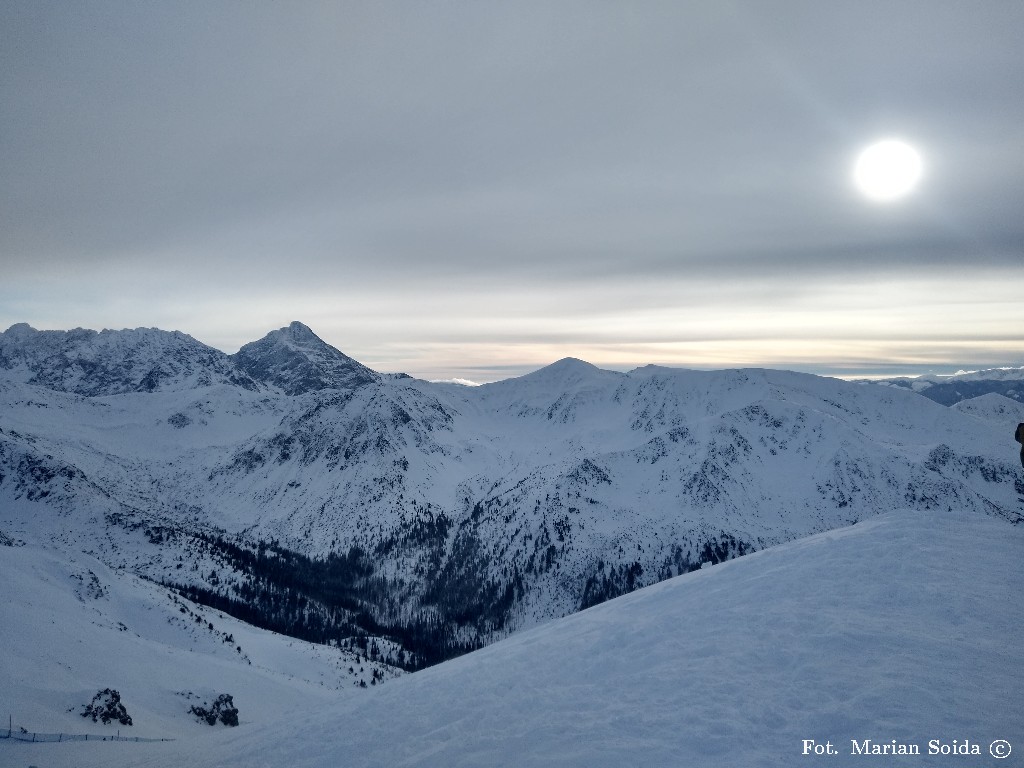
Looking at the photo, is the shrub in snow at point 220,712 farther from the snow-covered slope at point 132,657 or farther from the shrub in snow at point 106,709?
the shrub in snow at point 106,709

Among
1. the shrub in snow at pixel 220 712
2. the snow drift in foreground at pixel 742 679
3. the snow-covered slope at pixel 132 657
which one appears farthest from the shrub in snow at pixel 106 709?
the snow drift in foreground at pixel 742 679

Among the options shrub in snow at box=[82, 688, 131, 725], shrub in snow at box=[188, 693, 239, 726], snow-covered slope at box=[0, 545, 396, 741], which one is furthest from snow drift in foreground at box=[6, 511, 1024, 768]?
shrub in snow at box=[188, 693, 239, 726]

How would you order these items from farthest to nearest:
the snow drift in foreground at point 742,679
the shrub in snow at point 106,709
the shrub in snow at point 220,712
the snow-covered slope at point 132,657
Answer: the shrub in snow at point 220,712, the snow-covered slope at point 132,657, the shrub in snow at point 106,709, the snow drift in foreground at point 742,679

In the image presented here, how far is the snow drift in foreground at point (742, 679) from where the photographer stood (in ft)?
52.5

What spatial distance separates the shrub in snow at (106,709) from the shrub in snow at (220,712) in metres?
13.6

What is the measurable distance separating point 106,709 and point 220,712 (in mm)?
18877

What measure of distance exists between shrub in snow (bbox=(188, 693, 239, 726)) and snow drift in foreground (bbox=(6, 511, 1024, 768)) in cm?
3949

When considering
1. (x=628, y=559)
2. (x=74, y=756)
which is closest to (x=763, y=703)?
(x=74, y=756)

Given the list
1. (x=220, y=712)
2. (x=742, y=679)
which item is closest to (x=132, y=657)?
(x=220, y=712)

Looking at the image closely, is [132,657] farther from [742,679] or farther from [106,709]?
[742,679]

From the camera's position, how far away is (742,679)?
19.0 meters

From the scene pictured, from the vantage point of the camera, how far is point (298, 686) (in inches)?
3477

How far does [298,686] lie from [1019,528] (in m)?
94.8

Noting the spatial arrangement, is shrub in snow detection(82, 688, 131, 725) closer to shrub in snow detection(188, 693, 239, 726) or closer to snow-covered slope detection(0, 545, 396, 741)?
snow-covered slope detection(0, 545, 396, 741)
